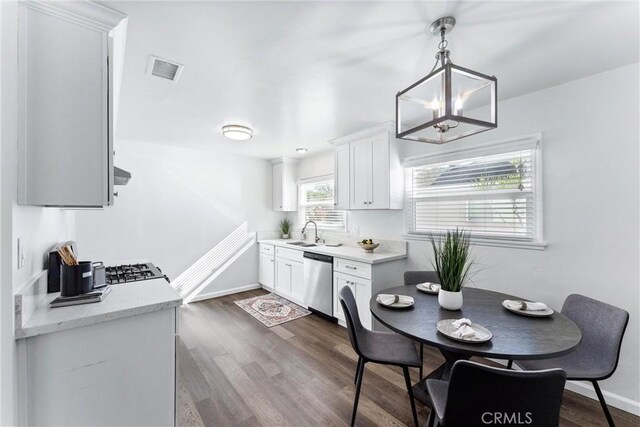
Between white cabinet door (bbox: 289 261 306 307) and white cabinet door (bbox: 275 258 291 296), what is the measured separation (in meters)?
0.08

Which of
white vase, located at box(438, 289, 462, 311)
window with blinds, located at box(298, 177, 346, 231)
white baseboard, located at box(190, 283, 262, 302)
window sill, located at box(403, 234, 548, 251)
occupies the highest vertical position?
window with blinds, located at box(298, 177, 346, 231)

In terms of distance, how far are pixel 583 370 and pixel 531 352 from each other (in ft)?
2.48

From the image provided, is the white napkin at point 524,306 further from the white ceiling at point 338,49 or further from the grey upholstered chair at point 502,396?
the white ceiling at point 338,49

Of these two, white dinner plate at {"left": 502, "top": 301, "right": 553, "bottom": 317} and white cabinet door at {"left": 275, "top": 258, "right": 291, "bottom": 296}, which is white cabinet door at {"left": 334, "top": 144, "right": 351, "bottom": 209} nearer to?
white cabinet door at {"left": 275, "top": 258, "right": 291, "bottom": 296}

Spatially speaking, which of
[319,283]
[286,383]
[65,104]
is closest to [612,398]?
[286,383]

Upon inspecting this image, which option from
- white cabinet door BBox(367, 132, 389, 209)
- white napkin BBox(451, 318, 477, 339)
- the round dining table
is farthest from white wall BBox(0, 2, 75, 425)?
white cabinet door BBox(367, 132, 389, 209)

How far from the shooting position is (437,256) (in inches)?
71.4

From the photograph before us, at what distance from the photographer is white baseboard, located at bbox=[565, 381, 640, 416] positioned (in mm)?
1896

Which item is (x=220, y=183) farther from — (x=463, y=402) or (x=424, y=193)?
(x=463, y=402)

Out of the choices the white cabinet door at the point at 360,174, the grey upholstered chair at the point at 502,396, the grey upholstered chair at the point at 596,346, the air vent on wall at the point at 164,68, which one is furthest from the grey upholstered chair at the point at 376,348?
the air vent on wall at the point at 164,68

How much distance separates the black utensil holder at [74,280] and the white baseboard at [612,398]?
346 cm

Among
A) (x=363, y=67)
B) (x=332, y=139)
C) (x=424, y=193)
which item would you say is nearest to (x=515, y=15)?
Result: (x=363, y=67)

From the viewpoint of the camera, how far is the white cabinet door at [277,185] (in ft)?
16.2

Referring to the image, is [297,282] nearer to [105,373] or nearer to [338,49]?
[105,373]
